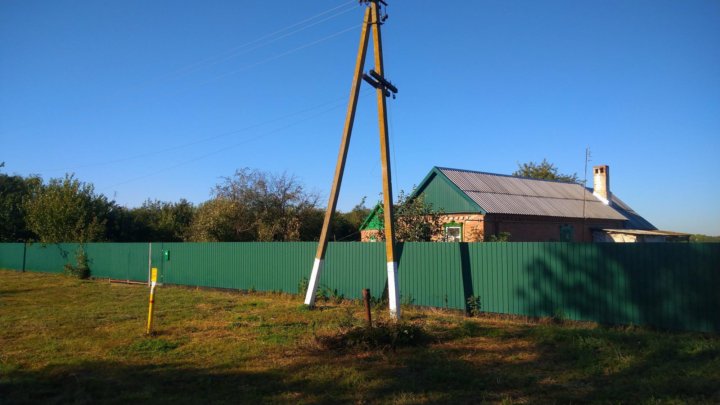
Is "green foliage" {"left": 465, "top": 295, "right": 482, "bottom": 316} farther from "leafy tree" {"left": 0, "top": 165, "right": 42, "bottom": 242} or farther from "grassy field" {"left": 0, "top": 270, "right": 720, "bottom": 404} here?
"leafy tree" {"left": 0, "top": 165, "right": 42, "bottom": 242}

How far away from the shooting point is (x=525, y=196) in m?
25.9

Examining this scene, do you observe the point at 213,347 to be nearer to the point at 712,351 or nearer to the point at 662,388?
the point at 662,388

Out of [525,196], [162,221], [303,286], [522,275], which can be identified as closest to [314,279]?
[303,286]

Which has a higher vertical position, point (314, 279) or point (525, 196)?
point (525, 196)

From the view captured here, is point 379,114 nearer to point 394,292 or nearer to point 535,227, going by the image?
point 394,292

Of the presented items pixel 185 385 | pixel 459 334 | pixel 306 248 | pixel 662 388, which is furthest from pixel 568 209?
pixel 185 385

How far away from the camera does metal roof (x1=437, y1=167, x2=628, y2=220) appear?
23.4 metres

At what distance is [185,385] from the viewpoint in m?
7.34

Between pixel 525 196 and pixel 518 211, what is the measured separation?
3001 mm

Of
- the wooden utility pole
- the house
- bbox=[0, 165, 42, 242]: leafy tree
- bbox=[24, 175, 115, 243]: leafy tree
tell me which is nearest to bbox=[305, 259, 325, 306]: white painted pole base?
the wooden utility pole

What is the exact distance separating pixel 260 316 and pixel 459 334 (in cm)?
524

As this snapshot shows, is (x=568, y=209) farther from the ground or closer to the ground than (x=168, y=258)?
farther from the ground

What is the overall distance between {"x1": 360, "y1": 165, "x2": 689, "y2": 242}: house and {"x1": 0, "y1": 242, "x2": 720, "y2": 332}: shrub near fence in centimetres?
489

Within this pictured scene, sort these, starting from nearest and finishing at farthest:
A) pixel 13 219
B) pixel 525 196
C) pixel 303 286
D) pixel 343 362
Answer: pixel 343 362 < pixel 303 286 < pixel 525 196 < pixel 13 219
